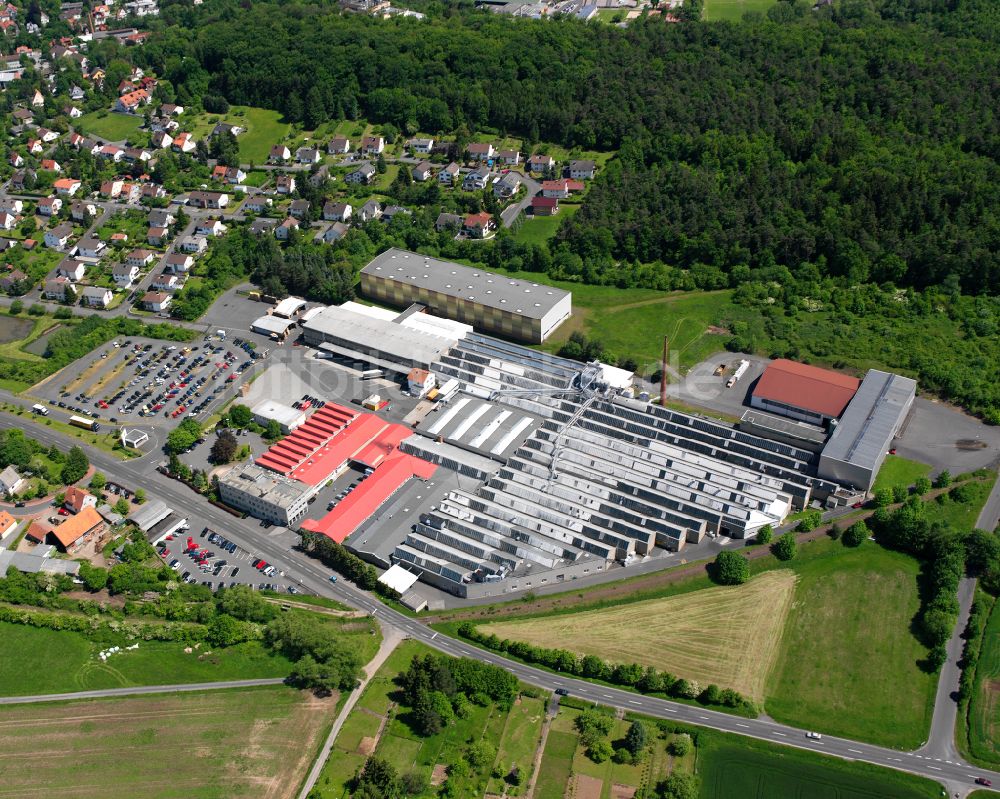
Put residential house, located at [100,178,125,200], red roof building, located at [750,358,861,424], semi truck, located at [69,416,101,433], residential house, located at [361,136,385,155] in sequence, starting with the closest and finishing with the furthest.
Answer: red roof building, located at [750,358,861,424] < semi truck, located at [69,416,101,433] < residential house, located at [100,178,125,200] < residential house, located at [361,136,385,155]

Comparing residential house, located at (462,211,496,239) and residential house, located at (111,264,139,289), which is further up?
residential house, located at (462,211,496,239)

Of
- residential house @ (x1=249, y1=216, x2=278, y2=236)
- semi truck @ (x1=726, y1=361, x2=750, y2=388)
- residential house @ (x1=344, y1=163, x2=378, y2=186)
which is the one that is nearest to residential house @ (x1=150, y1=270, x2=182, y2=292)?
residential house @ (x1=249, y1=216, x2=278, y2=236)

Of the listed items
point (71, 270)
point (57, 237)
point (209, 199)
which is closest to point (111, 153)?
point (209, 199)

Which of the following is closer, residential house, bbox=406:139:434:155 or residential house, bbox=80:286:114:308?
residential house, bbox=80:286:114:308

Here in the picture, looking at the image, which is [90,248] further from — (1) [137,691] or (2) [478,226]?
(1) [137,691]

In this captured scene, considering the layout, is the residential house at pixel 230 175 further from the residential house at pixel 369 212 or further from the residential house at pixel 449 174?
the residential house at pixel 449 174

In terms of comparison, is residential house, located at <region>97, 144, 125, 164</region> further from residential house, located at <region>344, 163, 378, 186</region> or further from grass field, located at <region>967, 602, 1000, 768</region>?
grass field, located at <region>967, 602, 1000, 768</region>

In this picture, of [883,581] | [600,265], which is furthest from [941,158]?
[883,581]

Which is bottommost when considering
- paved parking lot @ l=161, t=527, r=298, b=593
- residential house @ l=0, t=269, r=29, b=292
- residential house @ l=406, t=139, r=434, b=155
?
residential house @ l=0, t=269, r=29, b=292
